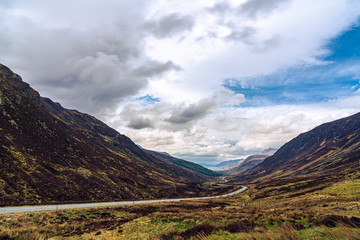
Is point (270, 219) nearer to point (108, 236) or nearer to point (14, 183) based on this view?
point (108, 236)

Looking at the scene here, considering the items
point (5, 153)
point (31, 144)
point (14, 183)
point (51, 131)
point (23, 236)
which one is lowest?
point (23, 236)

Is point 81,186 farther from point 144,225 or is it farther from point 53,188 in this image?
point 144,225

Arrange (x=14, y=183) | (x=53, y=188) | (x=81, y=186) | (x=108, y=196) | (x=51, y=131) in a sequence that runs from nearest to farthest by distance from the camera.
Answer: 1. (x=14, y=183)
2. (x=53, y=188)
3. (x=81, y=186)
4. (x=108, y=196)
5. (x=51, y=131)

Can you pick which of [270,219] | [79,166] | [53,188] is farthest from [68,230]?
[79,166]

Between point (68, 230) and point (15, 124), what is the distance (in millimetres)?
89963

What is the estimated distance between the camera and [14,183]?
173ft

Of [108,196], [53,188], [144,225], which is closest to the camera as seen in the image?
[144,225]

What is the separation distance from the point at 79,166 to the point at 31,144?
24.6 meters

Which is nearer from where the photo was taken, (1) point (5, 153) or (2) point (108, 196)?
(1) point (5, 153)

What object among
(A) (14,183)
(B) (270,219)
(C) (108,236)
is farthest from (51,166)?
(B) (270,219)

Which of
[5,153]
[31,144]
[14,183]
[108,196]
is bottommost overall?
[108,196]

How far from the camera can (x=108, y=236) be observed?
65.6 ft

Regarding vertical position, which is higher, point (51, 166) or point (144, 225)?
point (51, 166)

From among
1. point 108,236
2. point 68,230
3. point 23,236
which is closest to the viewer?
point 23,236
